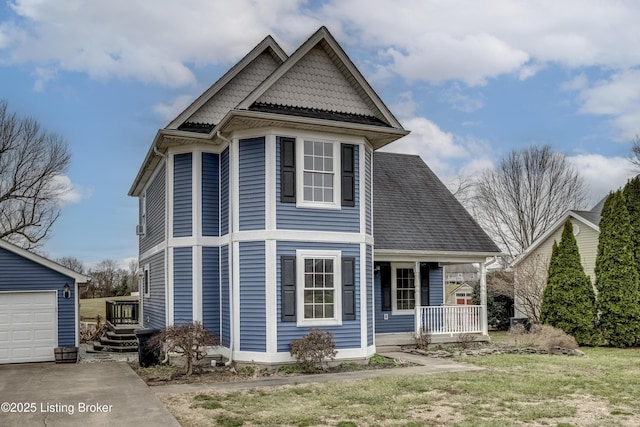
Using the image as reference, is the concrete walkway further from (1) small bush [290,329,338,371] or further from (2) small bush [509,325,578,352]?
(2) small bush [509,325,578,352]

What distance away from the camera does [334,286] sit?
14.3m

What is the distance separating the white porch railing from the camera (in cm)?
1814

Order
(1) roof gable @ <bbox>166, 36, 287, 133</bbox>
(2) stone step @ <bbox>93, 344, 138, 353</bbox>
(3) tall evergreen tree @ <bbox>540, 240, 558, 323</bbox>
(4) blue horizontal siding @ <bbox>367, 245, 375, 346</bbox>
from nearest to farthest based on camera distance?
(4) blue horizontal siding @ <bbox>367, 245, 375, 346</bbox> < (1) roof gable @ <bbox>166, 36, 287, 133</bbox> < (2) stone step @ <bbox>93, 344, 138, 353</bbox> < (3) tall evergreen tree @ <bbox>540, 240, 558, 323</bbox>

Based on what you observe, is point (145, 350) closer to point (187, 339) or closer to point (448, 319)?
point (187, 339)

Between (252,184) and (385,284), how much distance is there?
22.6 ft

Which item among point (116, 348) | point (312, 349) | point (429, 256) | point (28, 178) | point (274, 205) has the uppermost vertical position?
point (28, 178)

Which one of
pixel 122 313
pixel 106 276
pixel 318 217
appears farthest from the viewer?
pixel 106 276

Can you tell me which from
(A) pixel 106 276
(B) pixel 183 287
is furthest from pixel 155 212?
(A) pixel 106 276

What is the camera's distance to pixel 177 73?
57.5ft

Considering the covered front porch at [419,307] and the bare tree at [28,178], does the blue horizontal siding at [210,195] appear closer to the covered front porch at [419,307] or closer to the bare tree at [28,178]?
the covered front porch at [419,307]

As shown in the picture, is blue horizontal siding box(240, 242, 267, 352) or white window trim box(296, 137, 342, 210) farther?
white window trim box(296, 137, 342, 210)

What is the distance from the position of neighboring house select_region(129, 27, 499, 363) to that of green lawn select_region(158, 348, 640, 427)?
2467mm

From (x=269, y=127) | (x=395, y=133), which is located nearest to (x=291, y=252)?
(x=269, y=127)

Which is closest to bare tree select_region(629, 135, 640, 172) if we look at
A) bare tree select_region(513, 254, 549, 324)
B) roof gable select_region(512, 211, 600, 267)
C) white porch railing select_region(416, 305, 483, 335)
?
roof gable select_region(512, 211, 600, 267)
